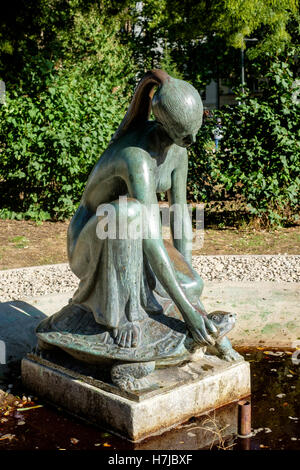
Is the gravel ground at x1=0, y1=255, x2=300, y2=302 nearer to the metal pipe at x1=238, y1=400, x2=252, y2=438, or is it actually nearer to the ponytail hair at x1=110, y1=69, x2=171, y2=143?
the ponytail hair at x1=110, y1=69, x2=171, y2=143

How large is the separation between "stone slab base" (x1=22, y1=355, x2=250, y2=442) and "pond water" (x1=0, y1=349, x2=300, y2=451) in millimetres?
49

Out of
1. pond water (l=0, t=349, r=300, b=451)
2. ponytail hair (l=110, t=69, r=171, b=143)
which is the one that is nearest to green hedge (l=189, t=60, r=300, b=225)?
pond water (l=0, t=349, r=300, b=451)

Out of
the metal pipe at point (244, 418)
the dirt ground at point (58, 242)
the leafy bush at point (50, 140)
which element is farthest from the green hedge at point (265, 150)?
the metal pipe at point (244, 418)

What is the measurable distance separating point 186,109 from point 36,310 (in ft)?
7.21

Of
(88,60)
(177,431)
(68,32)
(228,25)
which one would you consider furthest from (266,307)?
(68,32)

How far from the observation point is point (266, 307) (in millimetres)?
4359

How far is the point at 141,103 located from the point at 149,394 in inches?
60.8

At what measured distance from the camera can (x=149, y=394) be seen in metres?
2.88

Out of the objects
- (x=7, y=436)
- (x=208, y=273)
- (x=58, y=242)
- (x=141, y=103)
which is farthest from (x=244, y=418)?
(x=58, y=242)

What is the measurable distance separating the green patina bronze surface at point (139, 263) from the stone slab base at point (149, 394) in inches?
5.5

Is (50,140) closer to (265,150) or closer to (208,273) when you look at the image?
(265,150)

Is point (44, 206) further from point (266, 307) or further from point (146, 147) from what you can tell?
point (146, 147)

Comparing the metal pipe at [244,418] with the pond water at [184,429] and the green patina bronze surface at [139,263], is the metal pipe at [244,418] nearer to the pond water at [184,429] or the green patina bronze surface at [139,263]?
the pond water at [184,429]

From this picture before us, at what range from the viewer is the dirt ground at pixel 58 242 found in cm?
746
